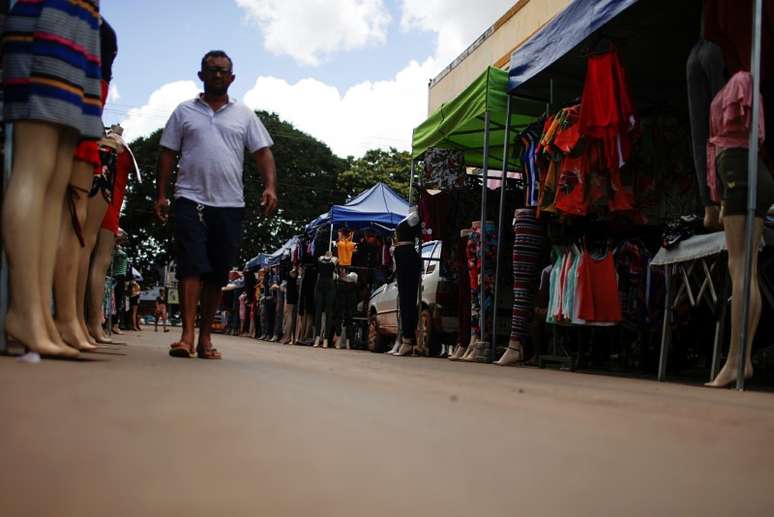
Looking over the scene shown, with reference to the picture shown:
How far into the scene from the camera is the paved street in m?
1.07

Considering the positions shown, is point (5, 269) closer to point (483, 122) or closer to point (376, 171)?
point (483, 122)

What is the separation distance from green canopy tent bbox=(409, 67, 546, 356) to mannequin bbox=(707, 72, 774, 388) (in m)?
3.29

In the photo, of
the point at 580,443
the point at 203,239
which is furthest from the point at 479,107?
the point at 580,443

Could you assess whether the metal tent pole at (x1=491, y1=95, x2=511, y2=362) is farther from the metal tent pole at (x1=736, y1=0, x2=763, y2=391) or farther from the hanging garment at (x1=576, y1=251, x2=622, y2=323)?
the metal tent pole at (x1=736, y1=0, x2=763, y2=391)

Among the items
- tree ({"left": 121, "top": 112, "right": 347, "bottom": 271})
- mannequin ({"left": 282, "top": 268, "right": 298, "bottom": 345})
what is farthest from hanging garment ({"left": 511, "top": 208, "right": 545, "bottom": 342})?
tree ({"left": 121, "top": 112, "right": 347, "bottom": 271})

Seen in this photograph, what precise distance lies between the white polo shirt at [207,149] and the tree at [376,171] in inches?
1397

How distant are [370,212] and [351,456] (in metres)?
14.7

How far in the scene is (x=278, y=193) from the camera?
39688mm

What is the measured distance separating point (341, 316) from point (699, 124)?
33.4ft

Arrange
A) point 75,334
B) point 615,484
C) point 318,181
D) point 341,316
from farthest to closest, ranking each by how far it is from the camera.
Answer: point 318,181
point 341,316
point 75,334
point 615,484

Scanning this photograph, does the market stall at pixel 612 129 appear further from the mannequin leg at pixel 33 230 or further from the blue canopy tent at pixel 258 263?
the blue canopy tent at pixel 258 263

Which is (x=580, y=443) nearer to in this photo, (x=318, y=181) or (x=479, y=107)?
(x=479, y=107)

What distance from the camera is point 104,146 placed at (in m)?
6.11

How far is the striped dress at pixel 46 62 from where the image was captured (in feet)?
11.6
